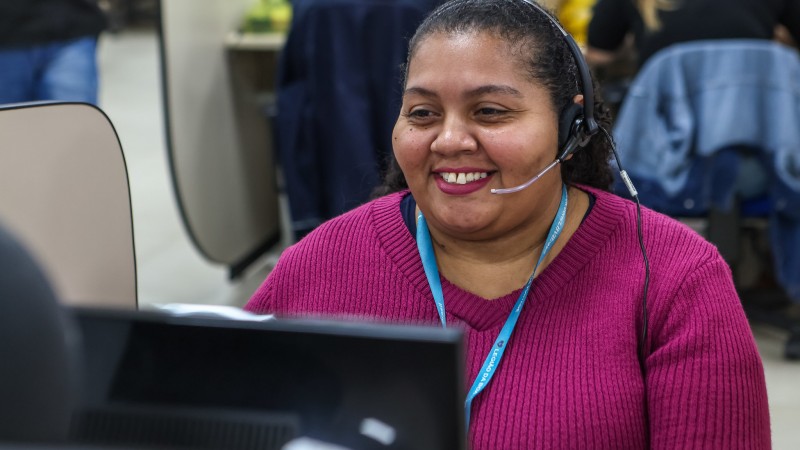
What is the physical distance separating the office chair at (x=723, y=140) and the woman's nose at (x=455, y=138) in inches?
56.5

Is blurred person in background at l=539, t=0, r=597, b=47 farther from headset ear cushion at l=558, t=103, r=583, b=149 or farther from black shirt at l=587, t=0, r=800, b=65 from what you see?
headset ear cushion at l=558, t=103, r=583, b=149

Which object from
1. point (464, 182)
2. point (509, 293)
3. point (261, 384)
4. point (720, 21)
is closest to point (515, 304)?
point (509, 293)

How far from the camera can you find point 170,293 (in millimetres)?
3268

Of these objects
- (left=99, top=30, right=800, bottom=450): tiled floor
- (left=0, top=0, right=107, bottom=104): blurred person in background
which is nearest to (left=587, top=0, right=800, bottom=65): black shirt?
(left=99, top=30, right=800, bottom=450): tiled floor

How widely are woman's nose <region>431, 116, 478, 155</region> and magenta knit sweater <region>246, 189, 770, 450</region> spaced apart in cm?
14

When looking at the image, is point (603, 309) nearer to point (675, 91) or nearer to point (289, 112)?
point (675, 91)

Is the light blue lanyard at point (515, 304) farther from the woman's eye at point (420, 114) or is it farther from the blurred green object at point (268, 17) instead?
the blurred green object at point (268, 17)

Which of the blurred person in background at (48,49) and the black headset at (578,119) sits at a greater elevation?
the black headset at (578,119)

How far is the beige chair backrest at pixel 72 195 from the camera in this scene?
3.47 feet

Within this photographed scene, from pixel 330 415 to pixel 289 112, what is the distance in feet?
7.56

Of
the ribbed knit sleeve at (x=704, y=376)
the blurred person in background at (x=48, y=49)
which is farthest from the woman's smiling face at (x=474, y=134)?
the blurred person in background at (x=48, y=49)

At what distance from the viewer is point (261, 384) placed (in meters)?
0.61

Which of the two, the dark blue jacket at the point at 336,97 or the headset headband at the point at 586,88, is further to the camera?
the dark blue jacket at the point at 336,97

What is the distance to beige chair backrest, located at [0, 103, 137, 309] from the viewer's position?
1.06 meters
